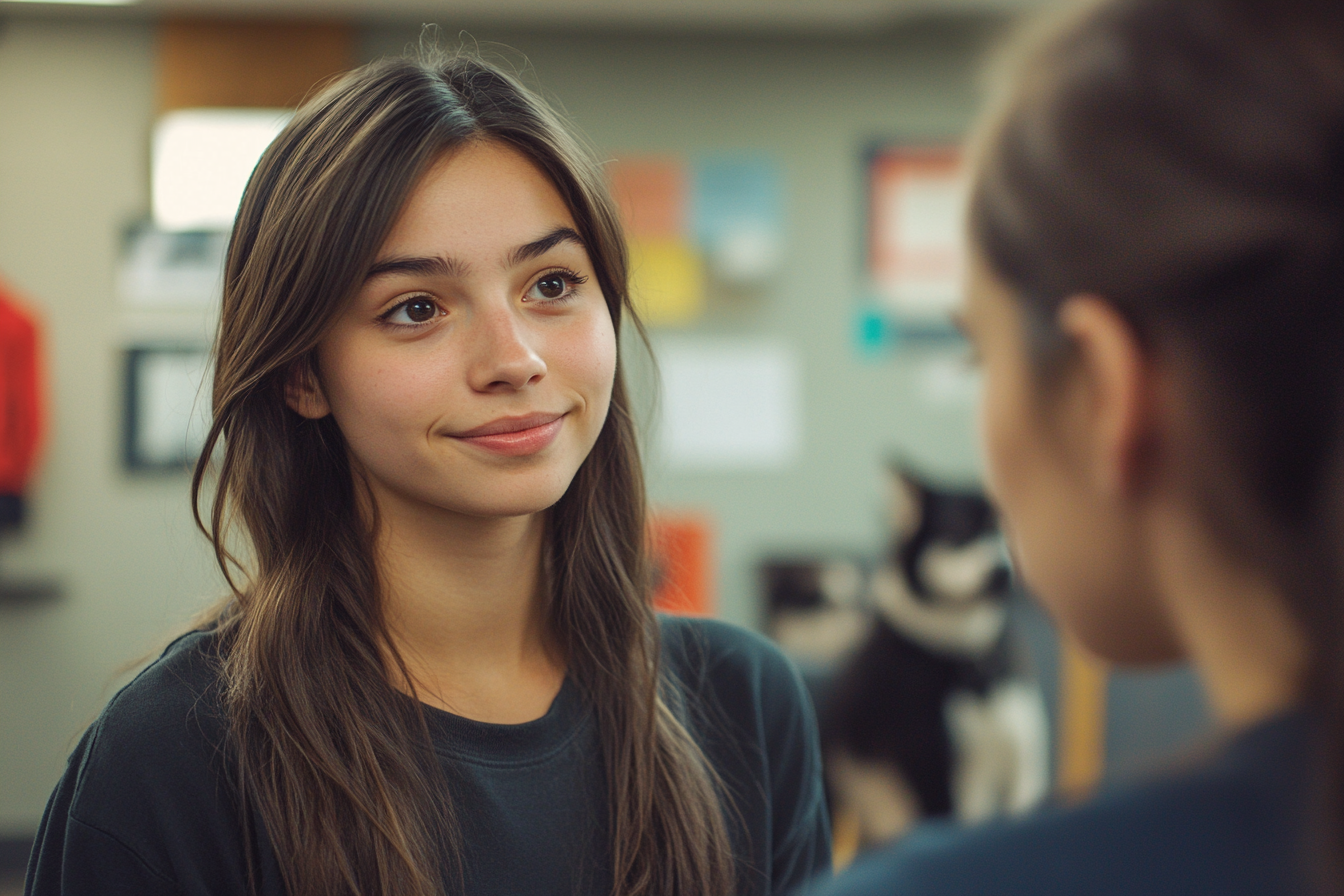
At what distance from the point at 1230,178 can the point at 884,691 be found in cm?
232

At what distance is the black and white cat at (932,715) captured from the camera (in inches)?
102

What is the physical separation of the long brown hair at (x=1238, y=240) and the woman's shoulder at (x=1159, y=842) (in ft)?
0.05

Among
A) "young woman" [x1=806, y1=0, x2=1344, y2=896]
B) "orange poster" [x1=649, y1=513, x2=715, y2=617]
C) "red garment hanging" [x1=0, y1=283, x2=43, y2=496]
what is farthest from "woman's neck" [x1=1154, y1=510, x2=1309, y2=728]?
"red garment hanging" [x1=0, y1=283, x2=43, y2=496]

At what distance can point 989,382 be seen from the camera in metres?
0.58

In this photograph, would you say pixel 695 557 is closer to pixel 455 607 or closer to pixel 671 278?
pixel 671 278

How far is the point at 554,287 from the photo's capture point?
1.04 meters

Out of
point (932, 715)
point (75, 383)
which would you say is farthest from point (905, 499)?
point (75, 383)

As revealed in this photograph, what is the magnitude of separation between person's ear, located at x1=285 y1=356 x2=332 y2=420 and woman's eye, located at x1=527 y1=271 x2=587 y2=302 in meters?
0.21

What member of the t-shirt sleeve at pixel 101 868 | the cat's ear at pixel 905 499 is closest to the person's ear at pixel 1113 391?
the t-shirt sleeve at pixel 101 868

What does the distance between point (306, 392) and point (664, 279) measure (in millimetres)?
2849

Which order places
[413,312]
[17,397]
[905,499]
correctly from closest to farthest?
1. [413,312]
2. [905,499]
3. [17,397]

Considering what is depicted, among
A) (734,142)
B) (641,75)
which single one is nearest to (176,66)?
(641,75)

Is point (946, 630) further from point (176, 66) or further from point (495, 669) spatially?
point (176, 66)

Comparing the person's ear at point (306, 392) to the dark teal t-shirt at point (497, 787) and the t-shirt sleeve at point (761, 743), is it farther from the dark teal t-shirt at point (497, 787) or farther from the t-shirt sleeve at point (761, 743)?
the t-shirt sleeve at point (761, 743)
